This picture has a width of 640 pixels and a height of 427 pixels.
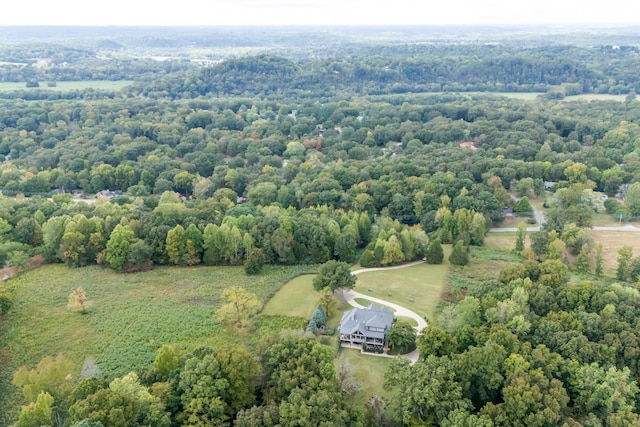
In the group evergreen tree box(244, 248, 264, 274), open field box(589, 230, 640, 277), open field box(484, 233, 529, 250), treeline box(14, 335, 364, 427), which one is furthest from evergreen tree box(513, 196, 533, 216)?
treeline box(14, 335, 364, 427)

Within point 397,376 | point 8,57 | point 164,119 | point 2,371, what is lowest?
point 2,371

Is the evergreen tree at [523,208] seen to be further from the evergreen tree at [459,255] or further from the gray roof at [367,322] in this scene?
the gray roof at [367,322]

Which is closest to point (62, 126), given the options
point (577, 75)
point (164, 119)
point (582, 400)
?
point (164, 119)

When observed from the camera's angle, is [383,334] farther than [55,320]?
No

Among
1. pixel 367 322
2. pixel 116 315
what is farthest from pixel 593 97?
pixel 116 315

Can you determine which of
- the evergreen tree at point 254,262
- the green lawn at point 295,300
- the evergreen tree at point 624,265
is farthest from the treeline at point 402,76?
the evergreen tree at point 624,265

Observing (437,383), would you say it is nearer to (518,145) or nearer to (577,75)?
(518,145)

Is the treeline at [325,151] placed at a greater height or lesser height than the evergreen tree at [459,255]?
greater
